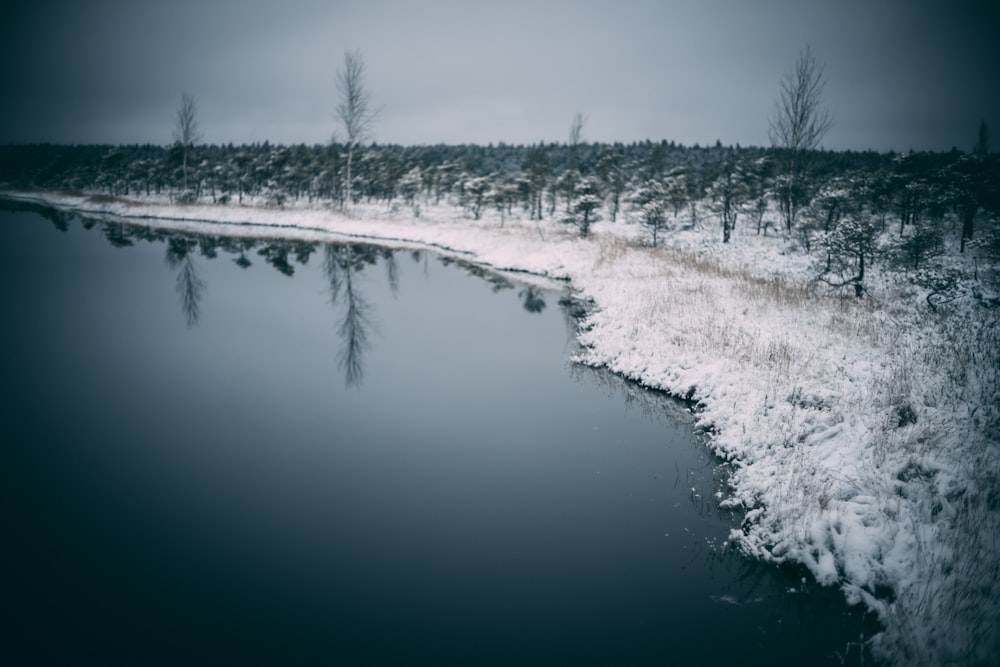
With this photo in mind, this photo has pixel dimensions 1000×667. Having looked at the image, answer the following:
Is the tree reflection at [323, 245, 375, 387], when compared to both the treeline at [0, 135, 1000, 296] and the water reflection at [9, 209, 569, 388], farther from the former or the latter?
the treeline at [0, 135, 1000, 296]

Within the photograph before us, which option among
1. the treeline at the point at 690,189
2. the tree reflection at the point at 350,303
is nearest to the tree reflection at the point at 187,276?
the tree reflection at the point at 350,303

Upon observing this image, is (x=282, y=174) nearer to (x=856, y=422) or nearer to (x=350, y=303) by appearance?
(x=350, y=303)

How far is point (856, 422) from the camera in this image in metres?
7.17

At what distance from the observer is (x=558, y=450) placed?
26.8ft

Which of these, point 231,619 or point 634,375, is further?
point 634,375

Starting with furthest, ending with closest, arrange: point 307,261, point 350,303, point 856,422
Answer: point 307,261 < point 350,303 < point 856,422

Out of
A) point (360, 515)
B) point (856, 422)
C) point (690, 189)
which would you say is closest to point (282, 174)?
point (690, 189)

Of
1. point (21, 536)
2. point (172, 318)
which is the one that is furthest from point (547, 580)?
point (172, 318)

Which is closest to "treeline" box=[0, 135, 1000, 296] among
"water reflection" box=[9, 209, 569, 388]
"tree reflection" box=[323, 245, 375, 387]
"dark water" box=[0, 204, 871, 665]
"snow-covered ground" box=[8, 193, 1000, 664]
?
"snow-covered ground" box=[8, 193, 1000, 664]

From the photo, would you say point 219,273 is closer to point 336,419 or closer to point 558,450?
point 336,419

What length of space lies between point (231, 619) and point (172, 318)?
13452 mm

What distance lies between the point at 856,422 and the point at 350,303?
51.8 ft

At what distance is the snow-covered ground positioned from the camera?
15.3ft

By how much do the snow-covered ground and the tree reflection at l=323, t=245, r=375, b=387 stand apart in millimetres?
6086
